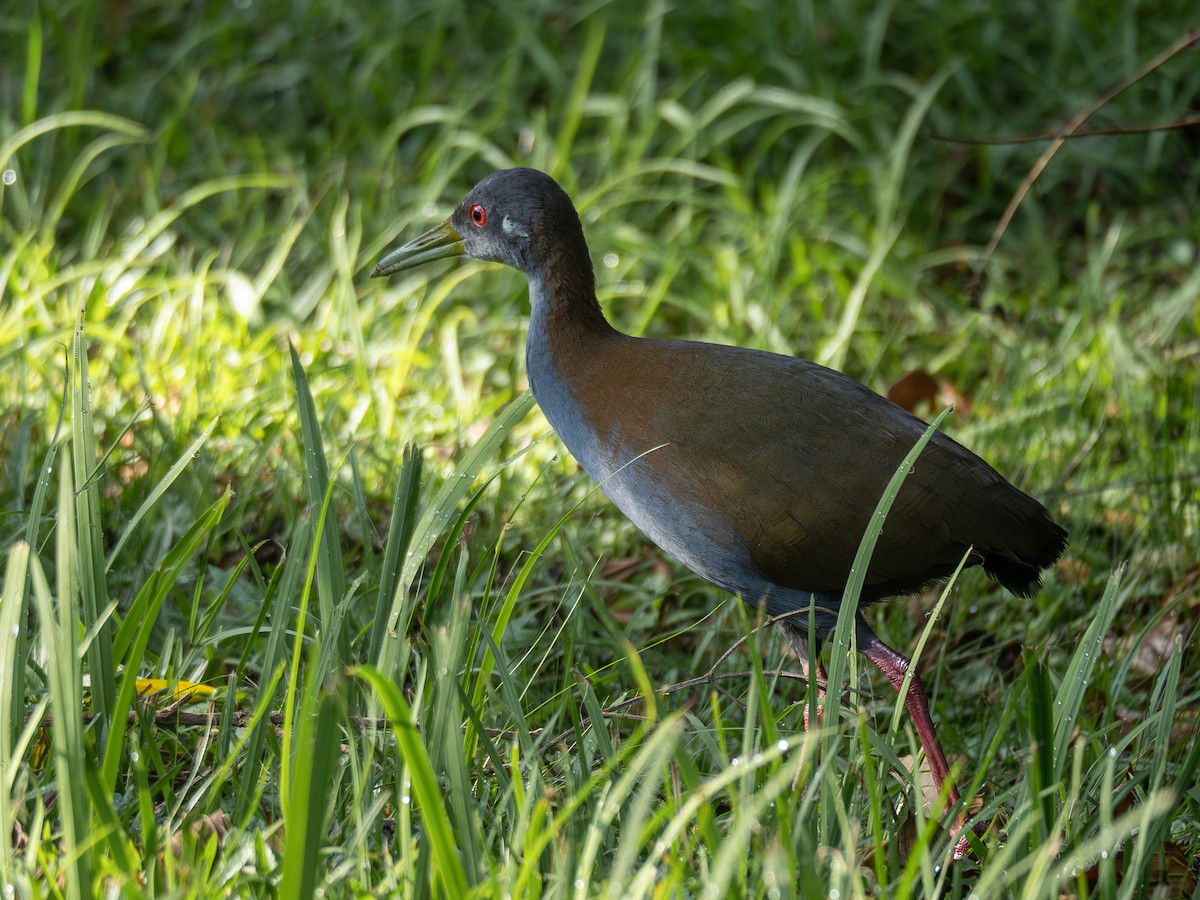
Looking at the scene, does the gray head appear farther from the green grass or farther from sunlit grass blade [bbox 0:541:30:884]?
sunlit grass blade [bbox 0:541:30:884]

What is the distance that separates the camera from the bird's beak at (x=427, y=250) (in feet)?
10.2

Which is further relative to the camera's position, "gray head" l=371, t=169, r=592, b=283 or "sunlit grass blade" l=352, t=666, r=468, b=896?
"gray head" l=371, t=169, r=592, b=283

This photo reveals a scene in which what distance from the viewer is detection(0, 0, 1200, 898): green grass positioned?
1753 mm

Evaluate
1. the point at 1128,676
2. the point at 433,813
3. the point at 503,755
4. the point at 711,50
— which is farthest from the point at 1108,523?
the point at 711,50

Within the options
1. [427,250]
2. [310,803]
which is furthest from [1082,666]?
[427,250]

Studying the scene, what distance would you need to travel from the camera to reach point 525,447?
2.95 m

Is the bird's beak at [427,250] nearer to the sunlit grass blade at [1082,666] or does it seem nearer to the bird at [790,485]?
the bird at [790,485]

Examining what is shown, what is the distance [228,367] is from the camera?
12.6 feet

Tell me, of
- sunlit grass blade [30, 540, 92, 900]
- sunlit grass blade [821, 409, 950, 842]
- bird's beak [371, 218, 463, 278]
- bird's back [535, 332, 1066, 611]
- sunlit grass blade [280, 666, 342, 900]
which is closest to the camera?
sunlit grass blade [280, 666, 342, 900]

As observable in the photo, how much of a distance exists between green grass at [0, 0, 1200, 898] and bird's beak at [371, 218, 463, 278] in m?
0.39

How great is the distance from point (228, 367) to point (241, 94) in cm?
217

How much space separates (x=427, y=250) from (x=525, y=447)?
544mm

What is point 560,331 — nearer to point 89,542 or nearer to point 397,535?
point 397,535

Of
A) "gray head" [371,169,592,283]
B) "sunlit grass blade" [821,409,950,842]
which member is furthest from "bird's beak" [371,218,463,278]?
"sunlit grass blade" [821,409,950,842]
